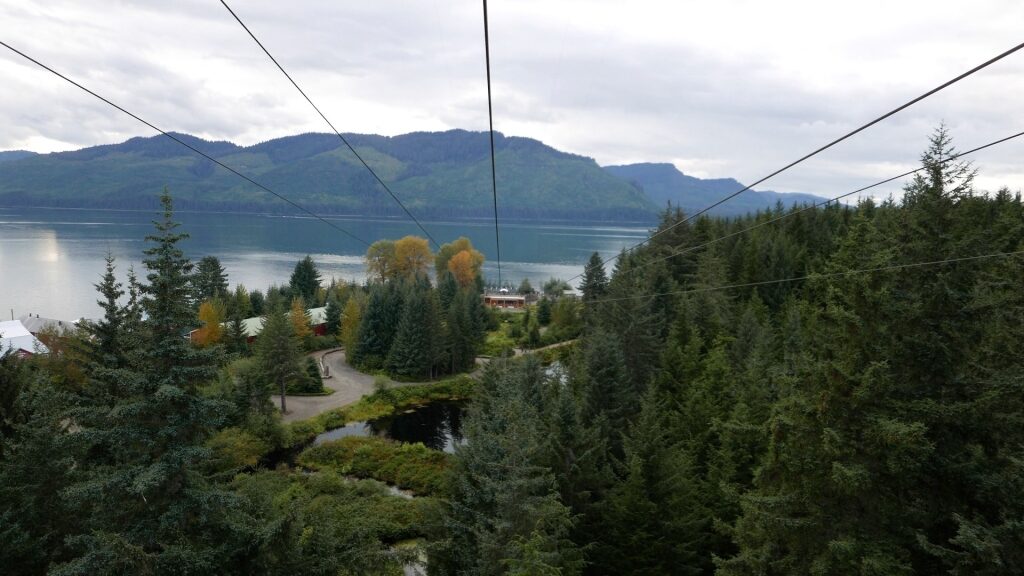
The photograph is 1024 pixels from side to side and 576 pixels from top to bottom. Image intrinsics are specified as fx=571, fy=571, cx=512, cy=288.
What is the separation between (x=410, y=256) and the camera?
68.2 m

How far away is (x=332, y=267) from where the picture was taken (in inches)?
3738

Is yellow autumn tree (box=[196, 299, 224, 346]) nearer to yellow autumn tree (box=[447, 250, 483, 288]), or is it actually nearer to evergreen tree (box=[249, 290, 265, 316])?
evergreen tree (box=[249, 290, 265, 316])

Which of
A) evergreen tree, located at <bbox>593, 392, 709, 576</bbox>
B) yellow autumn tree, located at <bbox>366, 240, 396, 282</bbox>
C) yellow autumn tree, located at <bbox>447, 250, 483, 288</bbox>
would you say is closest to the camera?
evergreen tree, located at <bbox>593, 392, 709, 576</bbox>

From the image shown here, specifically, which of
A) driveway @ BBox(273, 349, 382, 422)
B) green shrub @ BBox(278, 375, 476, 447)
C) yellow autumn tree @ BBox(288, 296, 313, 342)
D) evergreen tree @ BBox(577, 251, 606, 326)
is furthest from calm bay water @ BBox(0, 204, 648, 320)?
evergreen tree @ BBox(577, 251, 606, 326)

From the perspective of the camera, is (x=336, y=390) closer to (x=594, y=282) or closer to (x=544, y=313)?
(x=594, y=282)

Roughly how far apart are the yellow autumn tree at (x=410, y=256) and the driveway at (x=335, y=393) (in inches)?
991

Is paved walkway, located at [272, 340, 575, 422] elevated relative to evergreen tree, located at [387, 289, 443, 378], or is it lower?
lower

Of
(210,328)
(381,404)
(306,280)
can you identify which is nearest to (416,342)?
(381,404)

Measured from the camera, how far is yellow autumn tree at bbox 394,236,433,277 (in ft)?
223

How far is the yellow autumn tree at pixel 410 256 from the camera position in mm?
68000

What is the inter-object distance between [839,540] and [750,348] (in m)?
14.9

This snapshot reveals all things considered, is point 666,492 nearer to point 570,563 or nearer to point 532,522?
point 570,563

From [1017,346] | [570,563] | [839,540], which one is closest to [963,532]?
[839,540]

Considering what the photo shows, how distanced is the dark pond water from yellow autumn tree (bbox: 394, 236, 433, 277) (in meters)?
36.8
